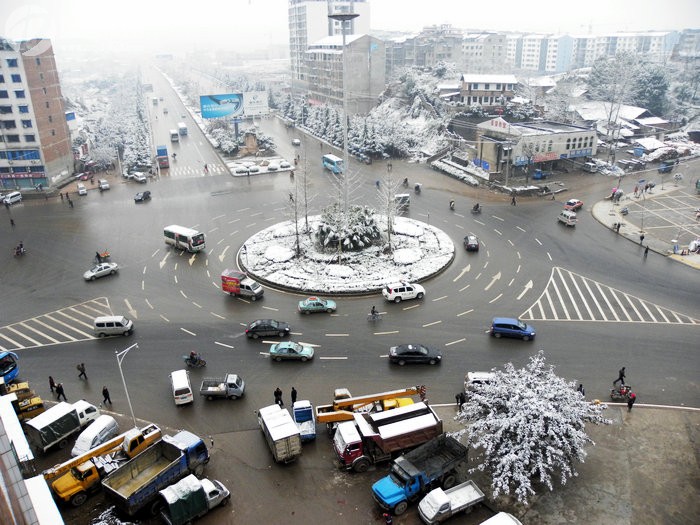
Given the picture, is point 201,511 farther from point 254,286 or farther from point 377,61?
point 377,61

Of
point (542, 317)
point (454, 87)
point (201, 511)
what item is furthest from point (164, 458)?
point (454, 87)

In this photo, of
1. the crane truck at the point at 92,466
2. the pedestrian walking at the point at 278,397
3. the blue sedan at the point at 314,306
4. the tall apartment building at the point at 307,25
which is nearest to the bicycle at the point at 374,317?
the blue sedan at the point at 314,306

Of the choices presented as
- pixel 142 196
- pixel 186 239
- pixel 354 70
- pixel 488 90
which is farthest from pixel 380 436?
pixel 354 70

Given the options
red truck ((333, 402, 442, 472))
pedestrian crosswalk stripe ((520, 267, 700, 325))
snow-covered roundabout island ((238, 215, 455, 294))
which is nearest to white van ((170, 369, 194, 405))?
red truck ((333, 402, 442, 472))

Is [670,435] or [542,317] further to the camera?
[542,317]

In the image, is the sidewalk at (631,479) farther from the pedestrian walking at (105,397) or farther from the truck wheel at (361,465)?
the pedestrian walking at (105,397)

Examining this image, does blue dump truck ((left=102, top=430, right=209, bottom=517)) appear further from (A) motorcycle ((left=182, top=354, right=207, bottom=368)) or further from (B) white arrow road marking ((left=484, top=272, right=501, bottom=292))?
(B) white arrow road marking ((left=484, top=272, right=501, bottom=292))

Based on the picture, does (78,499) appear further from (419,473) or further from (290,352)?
(419,473)
